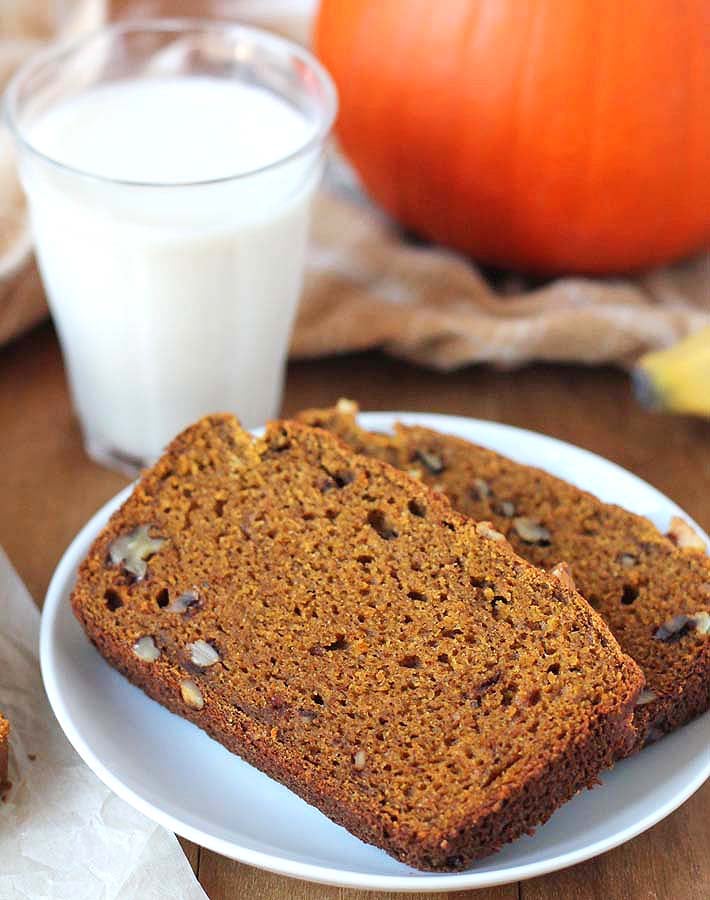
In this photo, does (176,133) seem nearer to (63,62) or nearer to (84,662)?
(63,62)

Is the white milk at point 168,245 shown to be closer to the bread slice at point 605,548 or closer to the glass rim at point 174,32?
the glass rim at point 174,32

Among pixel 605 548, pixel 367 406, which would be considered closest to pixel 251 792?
pixel 605 548

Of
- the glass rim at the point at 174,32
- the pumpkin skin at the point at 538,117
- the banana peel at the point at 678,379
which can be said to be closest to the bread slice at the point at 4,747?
the glass rim at the point at 174,32

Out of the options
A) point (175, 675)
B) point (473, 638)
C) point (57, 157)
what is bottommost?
point (175, 675)

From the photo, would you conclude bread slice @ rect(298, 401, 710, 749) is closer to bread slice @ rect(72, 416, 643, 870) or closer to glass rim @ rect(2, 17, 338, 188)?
bread slice @ rect(72, 416, 643, 870)

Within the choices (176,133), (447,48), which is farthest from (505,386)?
(176,133)

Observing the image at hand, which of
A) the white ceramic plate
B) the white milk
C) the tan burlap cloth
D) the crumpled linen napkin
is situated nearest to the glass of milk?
the white milk
